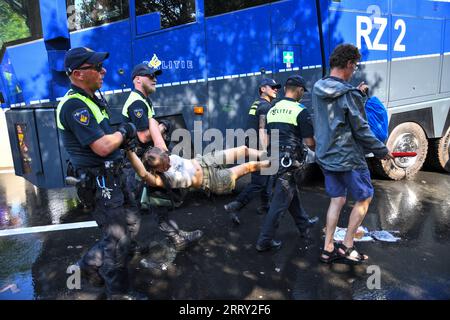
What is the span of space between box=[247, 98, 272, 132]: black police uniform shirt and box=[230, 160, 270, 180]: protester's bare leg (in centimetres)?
94

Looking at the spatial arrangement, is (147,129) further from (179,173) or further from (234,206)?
(234,206)

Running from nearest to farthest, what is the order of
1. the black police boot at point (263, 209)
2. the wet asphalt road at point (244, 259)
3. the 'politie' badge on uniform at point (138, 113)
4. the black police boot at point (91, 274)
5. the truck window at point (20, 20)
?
1. the black police boot at point (91, 274)
2. the wet asphalt road at point (244, 259)
3. the 'politie' badge on uniform at point (138, 113)
4. the truck window at point (20, 20)
5. the black police boot at point (263, 209)

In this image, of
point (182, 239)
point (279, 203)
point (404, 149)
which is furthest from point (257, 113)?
point (404, 149)

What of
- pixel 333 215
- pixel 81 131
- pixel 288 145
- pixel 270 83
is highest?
pixel 270 83

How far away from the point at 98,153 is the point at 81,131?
0.58ft

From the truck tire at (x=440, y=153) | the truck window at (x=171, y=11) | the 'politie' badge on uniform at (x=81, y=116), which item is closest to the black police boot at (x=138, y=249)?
the 'politie' badge on uniform at (x=81, y=116)

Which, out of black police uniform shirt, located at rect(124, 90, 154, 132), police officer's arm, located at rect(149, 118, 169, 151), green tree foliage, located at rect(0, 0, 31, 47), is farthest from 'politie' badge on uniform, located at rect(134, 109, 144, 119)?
green tree foliage, located at rect(0, 0, 31, 47)

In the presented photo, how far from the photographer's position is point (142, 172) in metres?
2.90

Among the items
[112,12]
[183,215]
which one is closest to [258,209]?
[183,215]

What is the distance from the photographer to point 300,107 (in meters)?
3.50

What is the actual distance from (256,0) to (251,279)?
129 inches

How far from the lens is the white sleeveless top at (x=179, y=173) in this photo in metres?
3.19

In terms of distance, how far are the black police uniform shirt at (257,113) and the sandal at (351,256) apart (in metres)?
1.78

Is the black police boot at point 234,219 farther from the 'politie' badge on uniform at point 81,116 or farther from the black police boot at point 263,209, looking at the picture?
the 'politie' badge on uniform at point 81,116
